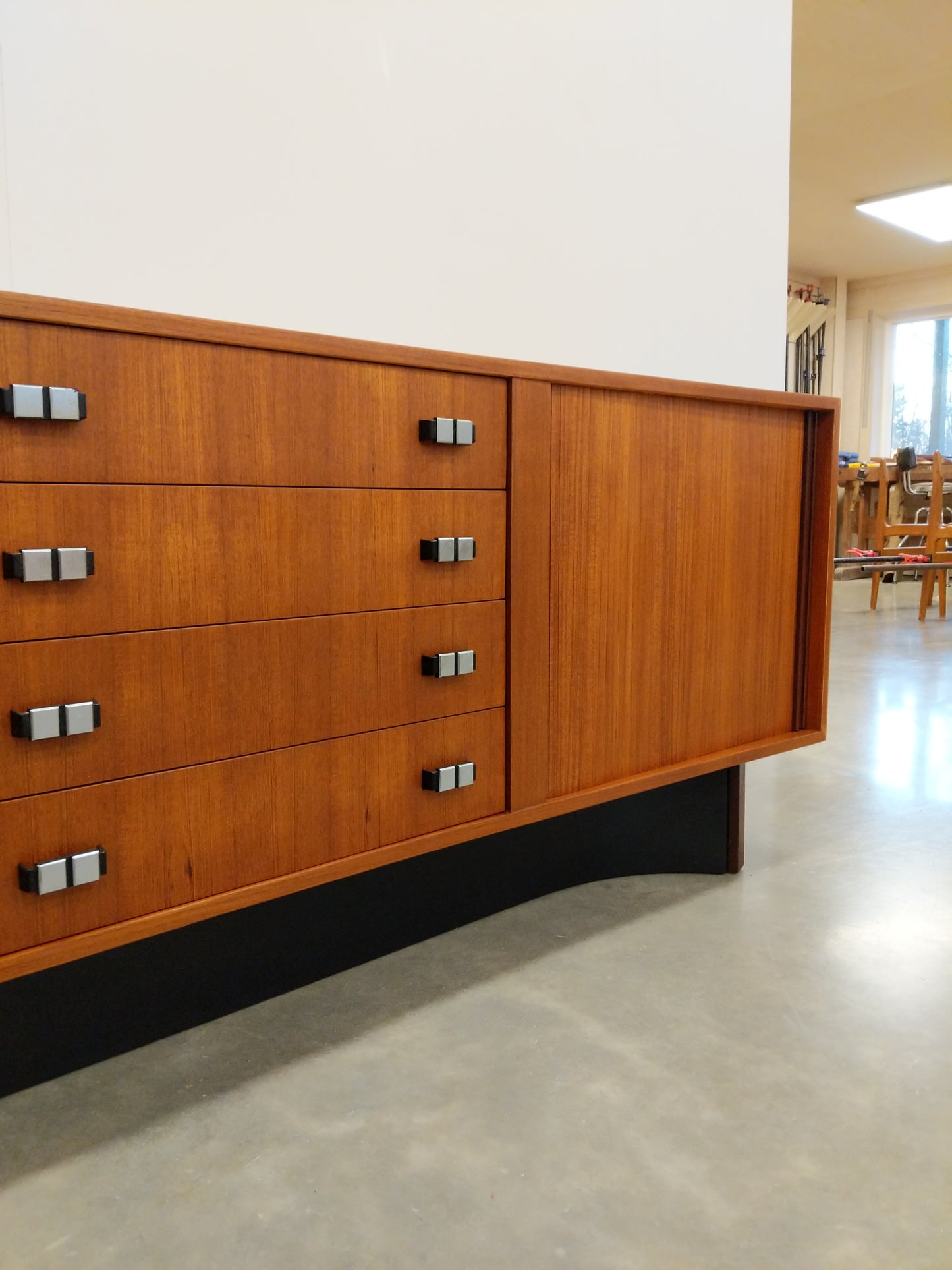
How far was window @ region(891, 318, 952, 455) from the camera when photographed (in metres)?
9.22

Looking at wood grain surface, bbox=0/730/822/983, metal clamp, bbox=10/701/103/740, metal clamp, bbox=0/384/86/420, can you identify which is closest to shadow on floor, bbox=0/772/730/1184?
wood grain surface, bbox=0/730/822/983

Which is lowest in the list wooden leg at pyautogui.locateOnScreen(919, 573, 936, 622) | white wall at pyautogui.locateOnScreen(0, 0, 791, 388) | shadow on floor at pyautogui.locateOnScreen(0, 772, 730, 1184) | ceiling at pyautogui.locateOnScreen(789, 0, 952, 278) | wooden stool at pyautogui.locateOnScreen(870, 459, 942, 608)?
shadow on floor at pyautogui.locateOnScreen(0, 772, 730, 1184)

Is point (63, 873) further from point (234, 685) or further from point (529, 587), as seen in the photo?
point (529, 587)

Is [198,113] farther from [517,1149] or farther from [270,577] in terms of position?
[517,1149]

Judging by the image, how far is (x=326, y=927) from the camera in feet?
4.56

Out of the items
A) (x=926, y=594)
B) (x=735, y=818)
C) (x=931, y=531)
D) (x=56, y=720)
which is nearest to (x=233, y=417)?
(x=56, y=720)

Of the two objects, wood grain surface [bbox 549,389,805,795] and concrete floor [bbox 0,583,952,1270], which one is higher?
wood grain surface [bbox 549,389,805,795]

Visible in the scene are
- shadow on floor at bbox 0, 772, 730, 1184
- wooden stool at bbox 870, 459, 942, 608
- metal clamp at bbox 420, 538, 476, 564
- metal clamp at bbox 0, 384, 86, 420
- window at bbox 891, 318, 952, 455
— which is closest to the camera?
metal clamp at bbox 0, 384, 86, 420

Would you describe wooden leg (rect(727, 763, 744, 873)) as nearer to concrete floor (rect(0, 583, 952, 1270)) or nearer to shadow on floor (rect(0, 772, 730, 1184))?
A: shadow on floor (rect(0, 772, 730, 1184))

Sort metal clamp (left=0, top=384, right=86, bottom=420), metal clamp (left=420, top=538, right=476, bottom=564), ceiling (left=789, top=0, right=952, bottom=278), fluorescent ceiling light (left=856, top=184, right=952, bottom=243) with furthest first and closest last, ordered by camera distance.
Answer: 1. fluorescent ceiling light (left=856, top=184, right=952, bottom=243)
2. ceiling (left=789, top=0, right=952, bottom=278)
3. metal clamp (left=420, top=538, right=476, bottom=564)
4. metal clamp (left=0, top=384, right=86, bottom=420)

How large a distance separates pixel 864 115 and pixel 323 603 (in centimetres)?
580

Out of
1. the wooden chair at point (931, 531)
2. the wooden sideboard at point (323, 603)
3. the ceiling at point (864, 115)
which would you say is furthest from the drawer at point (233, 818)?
the wooden chair at point (931, 531)

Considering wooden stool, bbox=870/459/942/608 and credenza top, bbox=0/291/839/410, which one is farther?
wooden stool, bbox=870/459/942/608

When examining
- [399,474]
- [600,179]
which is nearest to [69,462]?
[399,474]
